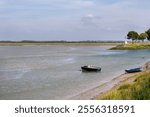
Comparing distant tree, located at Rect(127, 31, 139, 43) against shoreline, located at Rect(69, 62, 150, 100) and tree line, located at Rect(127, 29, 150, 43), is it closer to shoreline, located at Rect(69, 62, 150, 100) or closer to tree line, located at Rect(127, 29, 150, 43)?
tree line, located at Rect(127, 29, 150, 43)

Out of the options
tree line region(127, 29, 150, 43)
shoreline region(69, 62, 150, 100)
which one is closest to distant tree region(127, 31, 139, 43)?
tree line region(127, 29, 150, 43)

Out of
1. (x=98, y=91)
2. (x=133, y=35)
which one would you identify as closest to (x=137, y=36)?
(x=133, y=35)

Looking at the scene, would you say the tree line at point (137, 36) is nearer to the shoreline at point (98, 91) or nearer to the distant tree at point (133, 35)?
the distant tree at point (133, 35)

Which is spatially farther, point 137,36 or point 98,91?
point 137,36

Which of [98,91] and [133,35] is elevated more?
[133,35]

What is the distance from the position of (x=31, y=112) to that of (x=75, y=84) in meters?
28.2

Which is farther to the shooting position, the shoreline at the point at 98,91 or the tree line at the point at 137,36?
the tree line at the point at 137,36

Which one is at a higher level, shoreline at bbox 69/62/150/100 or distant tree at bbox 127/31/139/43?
distant tree at bbox 127/31/139/43

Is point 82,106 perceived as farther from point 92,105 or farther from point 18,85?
point 18,85

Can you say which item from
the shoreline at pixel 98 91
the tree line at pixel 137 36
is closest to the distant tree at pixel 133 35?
the tree line at pixel 137 36

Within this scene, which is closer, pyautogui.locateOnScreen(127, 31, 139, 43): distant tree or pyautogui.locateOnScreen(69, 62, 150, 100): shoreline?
pyautogui.locateOnScreen(69, 62, 150, 100): shoreline

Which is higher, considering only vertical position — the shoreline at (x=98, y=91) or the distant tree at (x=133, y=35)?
the distant tree at (x=133, y=35)

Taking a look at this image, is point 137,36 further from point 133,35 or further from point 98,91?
point 98,91

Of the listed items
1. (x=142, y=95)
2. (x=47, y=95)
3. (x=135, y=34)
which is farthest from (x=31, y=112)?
(x=135, y=34)
